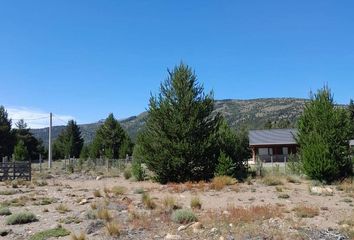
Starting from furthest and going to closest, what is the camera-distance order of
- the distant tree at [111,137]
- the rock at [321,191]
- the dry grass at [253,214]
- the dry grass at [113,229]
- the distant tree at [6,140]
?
the distant tree at [6,140], the distant tree at [111,137], the rock at [321,191], the dry grass at [253,214], the dry grass at [113,229]

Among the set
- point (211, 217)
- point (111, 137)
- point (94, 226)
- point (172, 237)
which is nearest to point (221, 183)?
point (211, 217)

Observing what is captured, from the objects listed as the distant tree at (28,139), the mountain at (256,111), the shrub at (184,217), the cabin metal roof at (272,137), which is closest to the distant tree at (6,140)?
the distant tree at (28,139)

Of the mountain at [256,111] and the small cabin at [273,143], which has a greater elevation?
the mountain at [256,111]

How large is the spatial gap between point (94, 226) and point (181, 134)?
1644 cm

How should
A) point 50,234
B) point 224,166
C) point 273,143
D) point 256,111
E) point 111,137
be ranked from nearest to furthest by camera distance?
point 50,234 < point 224,166 < point 273,143 < point 111,137 < point 256,111

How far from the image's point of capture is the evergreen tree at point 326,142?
27078mm

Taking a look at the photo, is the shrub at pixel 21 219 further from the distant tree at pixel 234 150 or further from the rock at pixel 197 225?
the distant tree at pixel 234 150

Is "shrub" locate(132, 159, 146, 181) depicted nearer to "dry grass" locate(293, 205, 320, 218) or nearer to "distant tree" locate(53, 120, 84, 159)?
"dry grass" locate(293, 205, 320, 218)

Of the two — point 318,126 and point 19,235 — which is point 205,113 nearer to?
point 318,126

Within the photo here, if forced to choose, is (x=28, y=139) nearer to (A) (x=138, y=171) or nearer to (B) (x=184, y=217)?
(A) (x=138, y=171)

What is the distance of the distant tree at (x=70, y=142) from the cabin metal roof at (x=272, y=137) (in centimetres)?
3497

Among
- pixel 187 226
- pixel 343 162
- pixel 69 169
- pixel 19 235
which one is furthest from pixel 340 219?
pixel 69 169

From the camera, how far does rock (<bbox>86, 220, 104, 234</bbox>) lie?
13797mm

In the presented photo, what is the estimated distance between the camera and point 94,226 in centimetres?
1424
